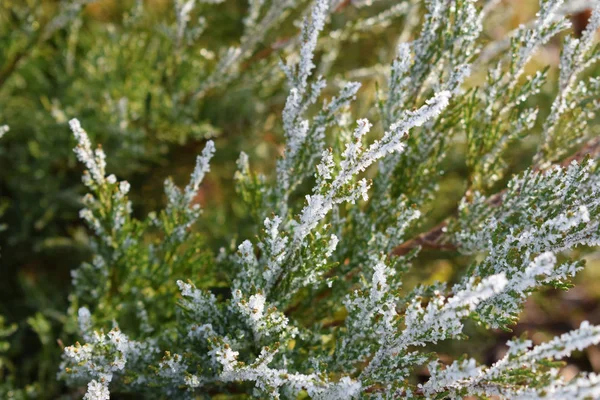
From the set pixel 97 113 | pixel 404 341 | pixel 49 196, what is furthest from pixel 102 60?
pixel 404 341

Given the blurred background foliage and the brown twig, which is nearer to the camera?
the brown twig

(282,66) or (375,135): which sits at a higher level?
(375,135)

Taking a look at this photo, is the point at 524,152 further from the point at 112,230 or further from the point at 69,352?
the point at 69,352

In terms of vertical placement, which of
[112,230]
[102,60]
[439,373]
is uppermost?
[102,60]

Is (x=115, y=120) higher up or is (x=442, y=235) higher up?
(x=115, y=120)

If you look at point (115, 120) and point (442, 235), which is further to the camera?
point (115, 120)

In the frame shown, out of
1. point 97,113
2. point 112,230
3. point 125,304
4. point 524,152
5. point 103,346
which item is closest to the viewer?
point 103,346

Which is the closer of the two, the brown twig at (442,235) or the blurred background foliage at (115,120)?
the brown twig at (442,235)

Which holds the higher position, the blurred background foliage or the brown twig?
the blurred background foliage
